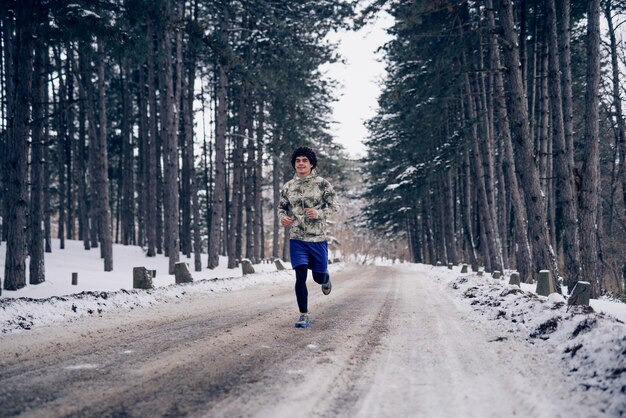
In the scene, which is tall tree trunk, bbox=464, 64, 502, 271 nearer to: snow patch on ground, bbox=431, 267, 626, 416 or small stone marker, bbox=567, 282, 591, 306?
small stone marker, bbox=567, 282, 591, 306

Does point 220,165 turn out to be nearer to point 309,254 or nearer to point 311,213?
point 309,254

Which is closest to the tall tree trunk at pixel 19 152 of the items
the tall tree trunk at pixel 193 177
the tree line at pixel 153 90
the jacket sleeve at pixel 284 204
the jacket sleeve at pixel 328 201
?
the tree line at pixel 153 90

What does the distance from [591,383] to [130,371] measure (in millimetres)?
3213

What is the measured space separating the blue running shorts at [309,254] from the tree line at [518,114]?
629 centimetres

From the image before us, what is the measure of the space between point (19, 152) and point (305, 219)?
25.1ft

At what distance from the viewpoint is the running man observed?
5.16m

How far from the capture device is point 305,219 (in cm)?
526

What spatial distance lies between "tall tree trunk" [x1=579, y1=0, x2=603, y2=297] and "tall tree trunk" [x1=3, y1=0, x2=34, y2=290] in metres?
12.6

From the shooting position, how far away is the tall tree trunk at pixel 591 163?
937cm

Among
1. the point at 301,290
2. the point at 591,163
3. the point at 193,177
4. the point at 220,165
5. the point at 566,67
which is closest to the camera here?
the point at 301,290

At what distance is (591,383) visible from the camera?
8.87 feet

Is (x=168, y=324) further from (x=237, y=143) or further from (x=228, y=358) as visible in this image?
(x=237, y=143)

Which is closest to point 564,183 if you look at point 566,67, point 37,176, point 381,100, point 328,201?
point 566,67

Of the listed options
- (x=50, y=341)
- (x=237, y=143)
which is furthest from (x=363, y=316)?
(x=237, y=143)
